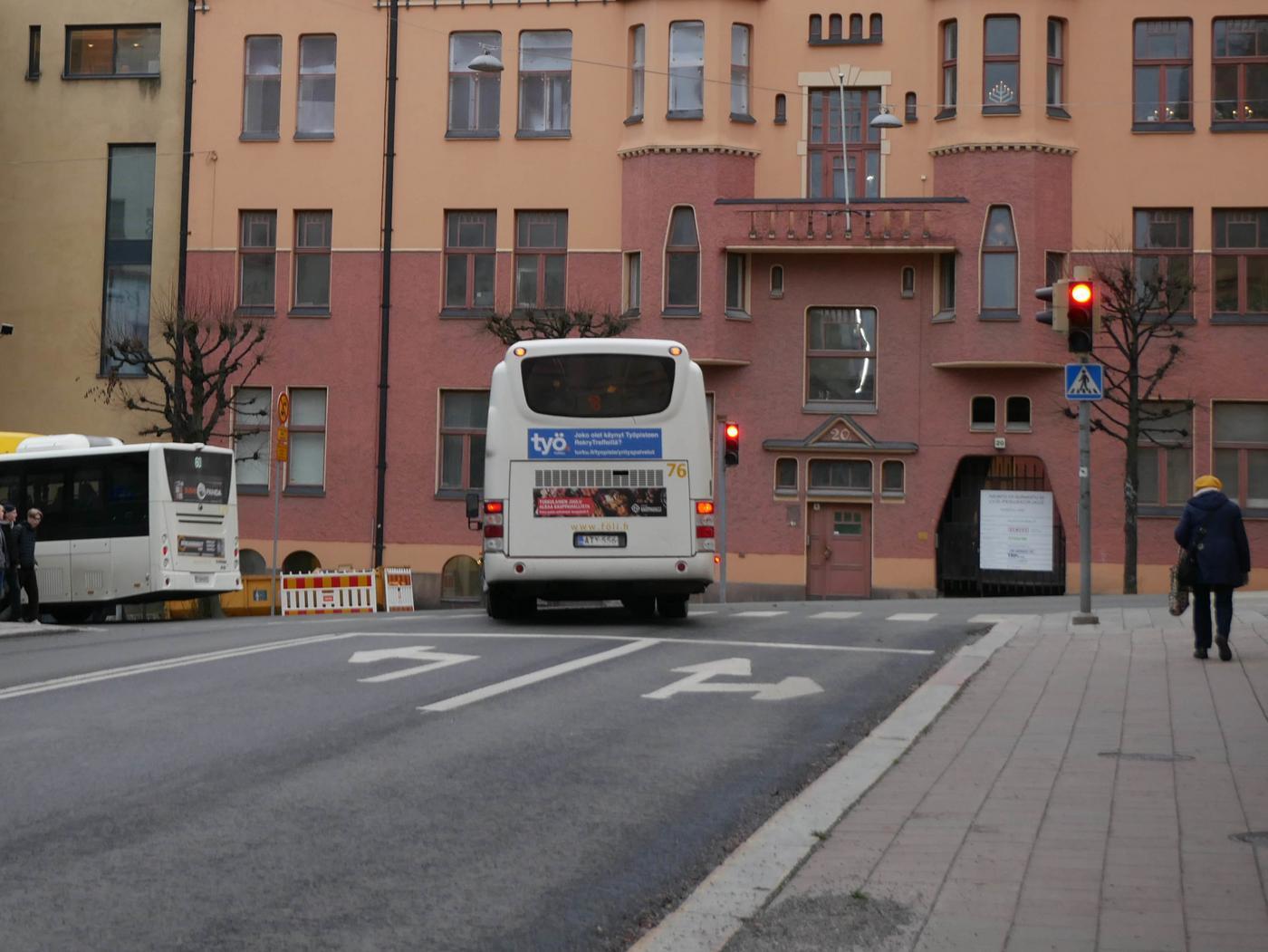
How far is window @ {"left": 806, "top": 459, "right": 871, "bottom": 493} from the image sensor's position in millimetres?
39562

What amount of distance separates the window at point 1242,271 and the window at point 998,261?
4.35 meters

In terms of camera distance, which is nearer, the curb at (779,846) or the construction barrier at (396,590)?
the curb at (779,846)

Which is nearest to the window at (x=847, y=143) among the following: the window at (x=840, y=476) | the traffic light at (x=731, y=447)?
the window at (x=840, y=476)

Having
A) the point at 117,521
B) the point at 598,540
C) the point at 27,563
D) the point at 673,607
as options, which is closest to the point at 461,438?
the point at 117,521

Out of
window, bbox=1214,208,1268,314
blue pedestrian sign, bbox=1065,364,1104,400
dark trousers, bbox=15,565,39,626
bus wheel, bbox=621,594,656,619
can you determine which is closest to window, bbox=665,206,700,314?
window, bbox=1214,208,1268,314

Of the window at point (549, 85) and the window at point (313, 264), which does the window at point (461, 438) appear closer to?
the window at point (313, 264)

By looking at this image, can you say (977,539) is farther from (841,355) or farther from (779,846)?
(779,846)

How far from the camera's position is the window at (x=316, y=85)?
42.1 meters

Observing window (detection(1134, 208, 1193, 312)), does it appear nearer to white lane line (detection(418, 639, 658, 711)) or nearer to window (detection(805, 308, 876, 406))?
window (detection(805, 308, 876, 406))

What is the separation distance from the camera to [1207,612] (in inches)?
631

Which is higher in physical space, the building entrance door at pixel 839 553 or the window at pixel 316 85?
the window at pixel 316 85

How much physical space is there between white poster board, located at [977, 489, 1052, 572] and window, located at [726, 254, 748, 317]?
6941 millimetres

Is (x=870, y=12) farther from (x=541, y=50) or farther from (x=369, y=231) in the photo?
(x=369, y=231)

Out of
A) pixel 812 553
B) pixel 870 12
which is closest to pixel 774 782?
pixel 812 553
